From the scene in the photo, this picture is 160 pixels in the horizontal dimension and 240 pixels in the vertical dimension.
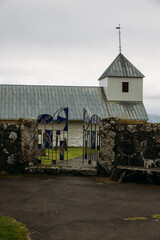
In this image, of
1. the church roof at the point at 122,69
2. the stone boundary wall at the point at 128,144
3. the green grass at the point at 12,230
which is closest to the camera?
the green grass at the point at 12,230

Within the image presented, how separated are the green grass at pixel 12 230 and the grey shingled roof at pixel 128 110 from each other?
75.0ft

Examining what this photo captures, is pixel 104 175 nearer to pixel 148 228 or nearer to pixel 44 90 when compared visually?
pixel 148 228

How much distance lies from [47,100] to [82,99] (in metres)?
2.98

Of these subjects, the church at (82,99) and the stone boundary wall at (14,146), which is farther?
the church at (82,99)

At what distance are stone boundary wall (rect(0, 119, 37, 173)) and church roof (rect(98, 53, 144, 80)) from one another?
66.1 feet

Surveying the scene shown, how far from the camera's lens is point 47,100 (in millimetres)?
28391

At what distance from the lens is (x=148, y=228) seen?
543cm

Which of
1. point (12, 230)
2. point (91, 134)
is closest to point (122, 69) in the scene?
point (91, 134)

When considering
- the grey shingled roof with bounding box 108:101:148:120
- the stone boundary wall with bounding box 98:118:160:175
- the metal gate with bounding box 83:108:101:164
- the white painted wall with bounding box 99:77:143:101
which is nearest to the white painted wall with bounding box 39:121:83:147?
the grey shingled roof with bounding box 108:101:148:120

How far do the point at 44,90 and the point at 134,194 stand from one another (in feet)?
73.6

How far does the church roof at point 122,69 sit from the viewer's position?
29.8 meters

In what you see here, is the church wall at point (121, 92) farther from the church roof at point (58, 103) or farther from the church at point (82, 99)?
the church roof at point (58, 103)

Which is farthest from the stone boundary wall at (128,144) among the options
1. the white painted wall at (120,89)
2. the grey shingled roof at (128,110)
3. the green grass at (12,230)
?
the white painted wall at (120,89)

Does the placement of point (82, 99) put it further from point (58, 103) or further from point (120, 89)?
point (120, 89)
